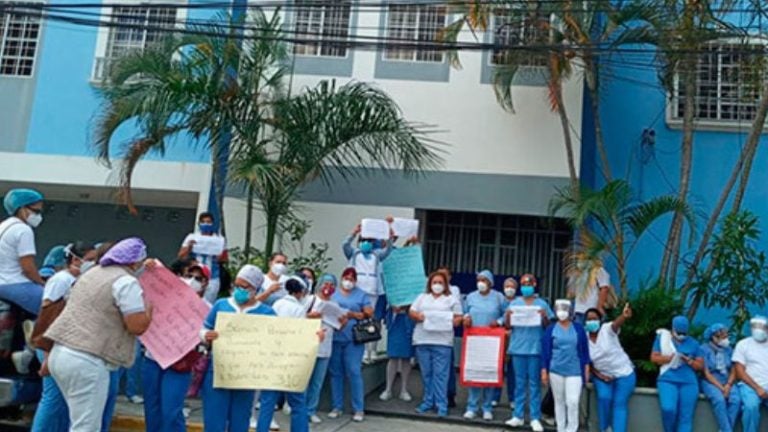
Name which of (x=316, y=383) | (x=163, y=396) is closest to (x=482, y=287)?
(x=316, y=383)

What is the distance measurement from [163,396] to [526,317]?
4283 millimetres

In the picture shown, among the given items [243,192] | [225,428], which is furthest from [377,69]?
[225,428]

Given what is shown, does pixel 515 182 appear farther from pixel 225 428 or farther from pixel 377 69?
pixel 225 428

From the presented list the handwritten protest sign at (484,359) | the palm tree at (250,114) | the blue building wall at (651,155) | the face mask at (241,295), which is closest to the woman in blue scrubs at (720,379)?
the handwritten protest sign at (484,359)

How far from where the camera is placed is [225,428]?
5859mm

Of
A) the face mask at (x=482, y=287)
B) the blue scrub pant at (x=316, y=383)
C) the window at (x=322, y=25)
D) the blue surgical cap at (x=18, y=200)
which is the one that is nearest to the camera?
the blue surgical cap at (x=18, y=200)

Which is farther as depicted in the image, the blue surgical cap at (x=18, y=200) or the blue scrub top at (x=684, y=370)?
the blue scrub top at (x=684, y=370)

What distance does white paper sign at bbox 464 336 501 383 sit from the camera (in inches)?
330

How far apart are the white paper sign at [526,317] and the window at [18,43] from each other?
10424 millimetres

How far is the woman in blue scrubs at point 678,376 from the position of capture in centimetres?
792

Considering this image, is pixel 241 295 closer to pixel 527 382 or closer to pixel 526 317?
pixel 526 317

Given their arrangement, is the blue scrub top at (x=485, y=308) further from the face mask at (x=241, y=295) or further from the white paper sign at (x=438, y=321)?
the face mask at (x=241, y=295)

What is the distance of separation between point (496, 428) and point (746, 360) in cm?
307

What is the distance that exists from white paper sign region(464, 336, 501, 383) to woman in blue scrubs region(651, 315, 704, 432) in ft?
5.98
